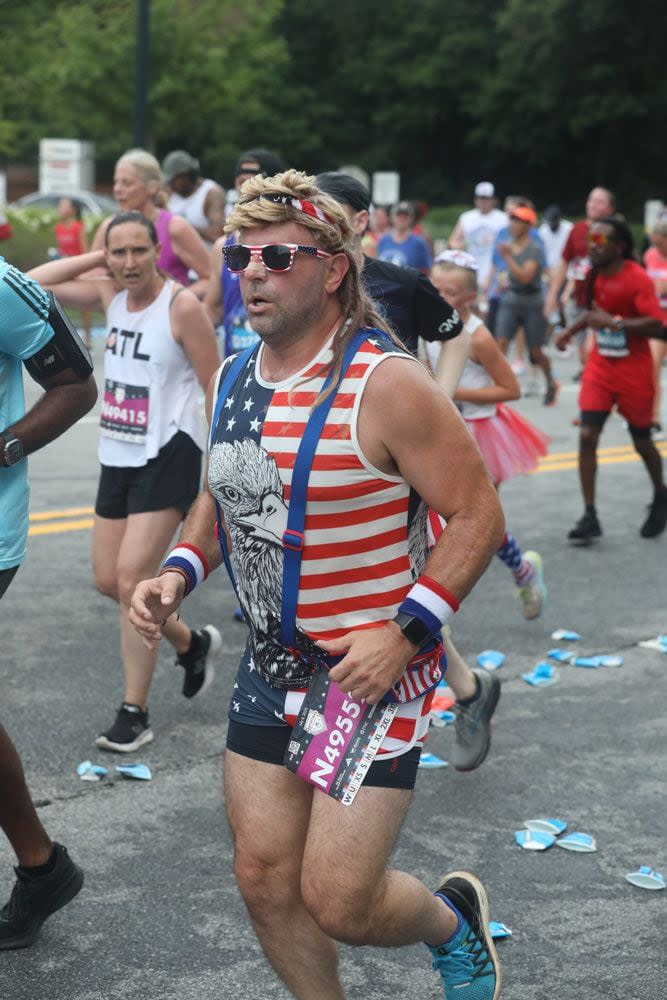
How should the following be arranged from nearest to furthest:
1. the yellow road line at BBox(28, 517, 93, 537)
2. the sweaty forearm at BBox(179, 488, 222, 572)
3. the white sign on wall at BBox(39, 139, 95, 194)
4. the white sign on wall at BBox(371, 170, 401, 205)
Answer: the sweaty forearm at BBox(179, 488, 222, 572), the yellow road line at BBox(28, 517, 93, 537), the white sign on wall at BBox(39, 139, 95, 194), the white sign on wall at BBox(371, 170, 401, 205)

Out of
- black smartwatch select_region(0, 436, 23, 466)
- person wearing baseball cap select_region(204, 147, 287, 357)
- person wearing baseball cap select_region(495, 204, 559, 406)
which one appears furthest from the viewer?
person wearing baseball cap select_region(495, 204, 559, 406)

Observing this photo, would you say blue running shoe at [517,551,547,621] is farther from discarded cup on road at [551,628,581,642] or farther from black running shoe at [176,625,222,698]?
black running shoe at [176,625,222,698]

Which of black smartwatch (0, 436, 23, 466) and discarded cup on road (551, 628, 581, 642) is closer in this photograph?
black smartwatch (0, 436, 23, 466)

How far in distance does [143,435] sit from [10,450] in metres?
1.77

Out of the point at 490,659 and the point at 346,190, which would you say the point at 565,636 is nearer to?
the point at 490,659

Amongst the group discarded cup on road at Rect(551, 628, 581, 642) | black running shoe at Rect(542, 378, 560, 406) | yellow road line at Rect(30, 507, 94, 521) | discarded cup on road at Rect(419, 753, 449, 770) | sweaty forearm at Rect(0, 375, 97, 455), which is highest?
sweaty forearm at Rect(0, 375, 97, 455)

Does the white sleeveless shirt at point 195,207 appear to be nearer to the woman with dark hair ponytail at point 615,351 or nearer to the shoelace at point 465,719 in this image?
the woman with dark hair ponytail at point 615,351

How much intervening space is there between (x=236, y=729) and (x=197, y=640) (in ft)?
7.83

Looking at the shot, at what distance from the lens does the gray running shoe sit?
527 centimetres

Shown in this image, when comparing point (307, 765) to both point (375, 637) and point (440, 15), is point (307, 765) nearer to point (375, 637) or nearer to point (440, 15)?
point (375, 637)

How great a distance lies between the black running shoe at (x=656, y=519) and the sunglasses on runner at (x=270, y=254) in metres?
6.60

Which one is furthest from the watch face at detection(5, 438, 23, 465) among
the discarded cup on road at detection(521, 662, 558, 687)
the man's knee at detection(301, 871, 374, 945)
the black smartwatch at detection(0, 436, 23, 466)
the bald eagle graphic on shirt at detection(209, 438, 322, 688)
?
the discarded cup on road at detection(521, 662, 558, 687)

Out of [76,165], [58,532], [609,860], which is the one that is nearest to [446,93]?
[76,165]

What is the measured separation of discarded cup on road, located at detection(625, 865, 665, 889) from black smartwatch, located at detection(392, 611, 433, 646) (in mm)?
1780
